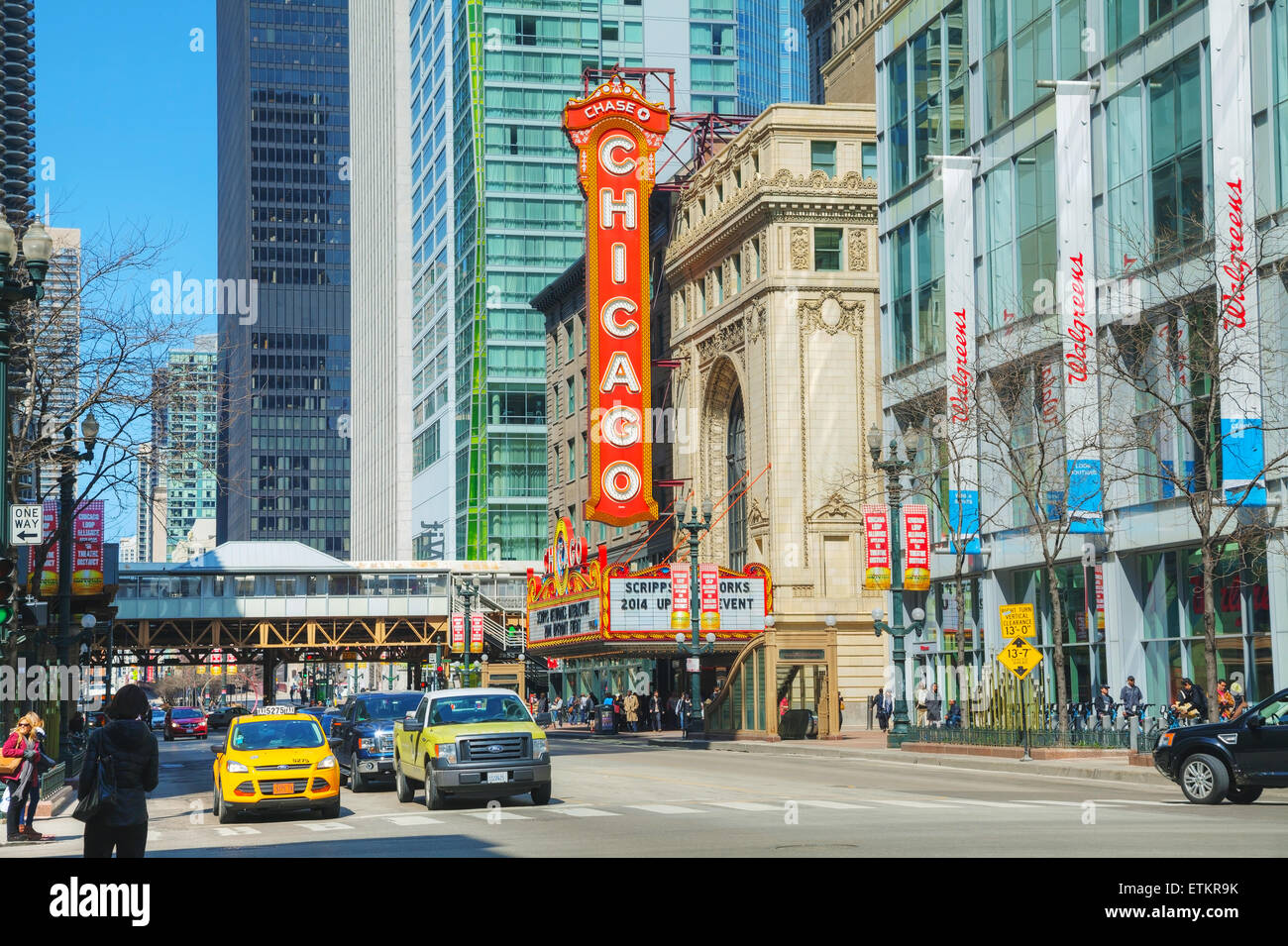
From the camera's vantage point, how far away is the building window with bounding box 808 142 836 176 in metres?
66.8

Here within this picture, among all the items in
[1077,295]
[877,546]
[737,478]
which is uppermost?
[1077,295]

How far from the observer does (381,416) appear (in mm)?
177500

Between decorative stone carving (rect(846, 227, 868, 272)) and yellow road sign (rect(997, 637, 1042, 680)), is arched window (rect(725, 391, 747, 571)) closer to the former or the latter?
decorative stone carving (rect(846, 227, 868, 272))

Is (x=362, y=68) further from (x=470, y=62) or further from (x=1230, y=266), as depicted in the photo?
(x=1230, y=266)

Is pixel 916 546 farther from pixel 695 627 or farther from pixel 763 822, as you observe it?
pixel 763 822

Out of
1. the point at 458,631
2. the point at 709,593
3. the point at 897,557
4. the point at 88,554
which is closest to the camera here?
the point at 897,557

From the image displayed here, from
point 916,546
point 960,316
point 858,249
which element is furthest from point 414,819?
point 858,249

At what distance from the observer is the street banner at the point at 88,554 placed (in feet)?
146

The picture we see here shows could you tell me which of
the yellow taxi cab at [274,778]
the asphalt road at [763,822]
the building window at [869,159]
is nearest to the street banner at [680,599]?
the building window at [869,159]

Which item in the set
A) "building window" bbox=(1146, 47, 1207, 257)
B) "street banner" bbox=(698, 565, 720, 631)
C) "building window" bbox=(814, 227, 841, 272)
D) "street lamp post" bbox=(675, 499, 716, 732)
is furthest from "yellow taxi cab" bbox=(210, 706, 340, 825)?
"building window" bbox=(814, 227, 841, 272)

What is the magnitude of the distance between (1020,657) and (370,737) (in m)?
13.9

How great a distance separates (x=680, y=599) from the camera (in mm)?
61969

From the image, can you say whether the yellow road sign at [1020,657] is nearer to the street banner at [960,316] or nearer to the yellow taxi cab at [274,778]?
the street banner at [960,316]

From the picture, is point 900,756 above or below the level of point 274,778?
below
